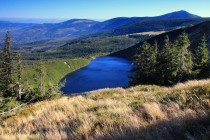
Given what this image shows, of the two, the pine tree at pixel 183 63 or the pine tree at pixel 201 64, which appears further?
the pine tree at pixel 201 64

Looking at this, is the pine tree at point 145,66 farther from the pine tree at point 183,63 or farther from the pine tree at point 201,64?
the pine tree at point 201,64

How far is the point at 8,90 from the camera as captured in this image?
53.6 meters

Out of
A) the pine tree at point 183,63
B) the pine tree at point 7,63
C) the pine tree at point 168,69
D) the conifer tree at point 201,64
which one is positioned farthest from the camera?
the conifer tree at point 201,64

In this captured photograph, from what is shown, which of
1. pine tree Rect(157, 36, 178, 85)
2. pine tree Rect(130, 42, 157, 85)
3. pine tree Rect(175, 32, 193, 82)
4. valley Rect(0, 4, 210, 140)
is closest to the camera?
valley Rect(0, 4, 210, 140)

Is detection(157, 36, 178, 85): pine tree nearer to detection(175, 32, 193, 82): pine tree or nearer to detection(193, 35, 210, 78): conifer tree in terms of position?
detection(175, 32, 193, 82): pine tree

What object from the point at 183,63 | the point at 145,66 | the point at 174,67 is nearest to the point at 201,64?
the point at 183,63

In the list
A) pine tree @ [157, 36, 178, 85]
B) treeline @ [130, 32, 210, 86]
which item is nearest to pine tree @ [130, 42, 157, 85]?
treeline @ [130, 32, 210, 86]

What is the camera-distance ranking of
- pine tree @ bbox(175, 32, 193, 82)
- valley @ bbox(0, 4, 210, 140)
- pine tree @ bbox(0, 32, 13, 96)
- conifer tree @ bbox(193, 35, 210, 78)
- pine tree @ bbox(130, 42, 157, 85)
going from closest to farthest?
valley @ bbox(0, 4, 210, 140) → pine tree @ bbox(0, 32, 13, 96) → pine tree @ bbox(175, 32, 193, 82) → conifer tree @ bbox(193, 35, 210, 78) → pine tree @ bbox(130, 42, 157, 85)

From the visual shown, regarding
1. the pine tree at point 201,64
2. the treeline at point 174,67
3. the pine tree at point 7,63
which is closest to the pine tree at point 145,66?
the treeline at point 174,67

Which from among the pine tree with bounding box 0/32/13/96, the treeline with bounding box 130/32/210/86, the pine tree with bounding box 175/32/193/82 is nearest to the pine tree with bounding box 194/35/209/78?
Answer: the treeline with bounding box 130/32/210/86

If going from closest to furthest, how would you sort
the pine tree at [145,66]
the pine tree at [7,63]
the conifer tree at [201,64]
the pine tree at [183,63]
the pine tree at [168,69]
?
1. the pine tree at [7,63]
2. the pine tree at [168,69]
3. the pine tree at [183,63]
4. the conifer tree at [201,64]
5. the pine tree at [145,66]

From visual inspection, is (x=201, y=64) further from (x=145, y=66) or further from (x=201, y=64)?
(x=145, y=66)

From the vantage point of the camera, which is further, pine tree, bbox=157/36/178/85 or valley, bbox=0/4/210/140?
pine tree, bbox=157/36/178/85

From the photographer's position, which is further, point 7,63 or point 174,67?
point 174,67
